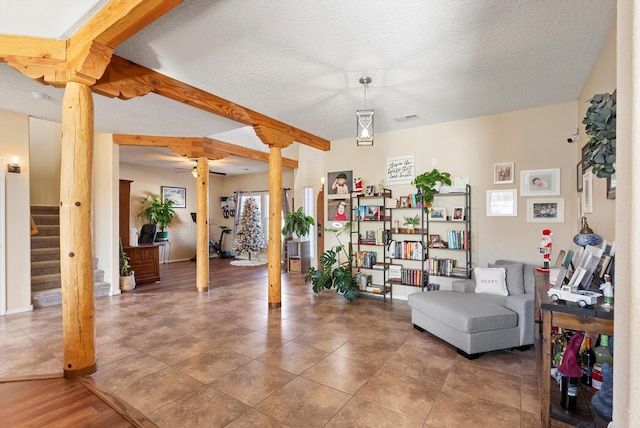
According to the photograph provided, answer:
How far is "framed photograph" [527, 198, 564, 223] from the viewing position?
3879 mm

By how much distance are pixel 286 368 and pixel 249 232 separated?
274 inches

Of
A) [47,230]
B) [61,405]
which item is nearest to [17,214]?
[47,230]

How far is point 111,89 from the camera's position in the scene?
2836 millimetres

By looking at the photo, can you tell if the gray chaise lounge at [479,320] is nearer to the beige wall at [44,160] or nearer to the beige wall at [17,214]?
the beige wall at [17,214]

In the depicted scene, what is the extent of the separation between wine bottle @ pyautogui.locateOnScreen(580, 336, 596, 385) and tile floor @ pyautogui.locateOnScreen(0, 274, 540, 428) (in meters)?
0.41

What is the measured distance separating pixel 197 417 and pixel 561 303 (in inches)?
92.2

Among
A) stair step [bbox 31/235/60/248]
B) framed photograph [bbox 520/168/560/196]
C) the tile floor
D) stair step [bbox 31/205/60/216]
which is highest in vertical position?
framed photograph [bbox 520/168/560/196]

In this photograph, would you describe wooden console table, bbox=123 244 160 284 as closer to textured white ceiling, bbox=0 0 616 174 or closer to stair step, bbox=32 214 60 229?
stair step, bbox=32 214 60 229

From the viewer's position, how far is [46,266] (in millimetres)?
4984

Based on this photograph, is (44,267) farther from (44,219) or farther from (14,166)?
(14,166)

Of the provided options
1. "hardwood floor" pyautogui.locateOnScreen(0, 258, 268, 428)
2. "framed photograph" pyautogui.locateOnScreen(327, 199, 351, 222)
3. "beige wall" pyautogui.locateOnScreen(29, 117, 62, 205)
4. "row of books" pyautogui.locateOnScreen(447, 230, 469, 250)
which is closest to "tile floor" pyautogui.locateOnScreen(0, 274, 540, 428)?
"hardwood floor" pyautogui.locateOnScreen(0, 258, 268, 428)

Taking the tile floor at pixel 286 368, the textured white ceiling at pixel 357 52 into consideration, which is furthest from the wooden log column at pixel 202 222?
the textured white ceiling at pixel 357 52

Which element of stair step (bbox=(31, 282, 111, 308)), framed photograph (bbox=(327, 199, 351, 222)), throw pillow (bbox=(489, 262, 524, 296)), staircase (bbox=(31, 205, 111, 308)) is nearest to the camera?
throw pillow (bbox=(489, 262, 524, 296))

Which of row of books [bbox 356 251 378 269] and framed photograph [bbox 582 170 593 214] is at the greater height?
framed photograph [bbox 582 170 593 214]
